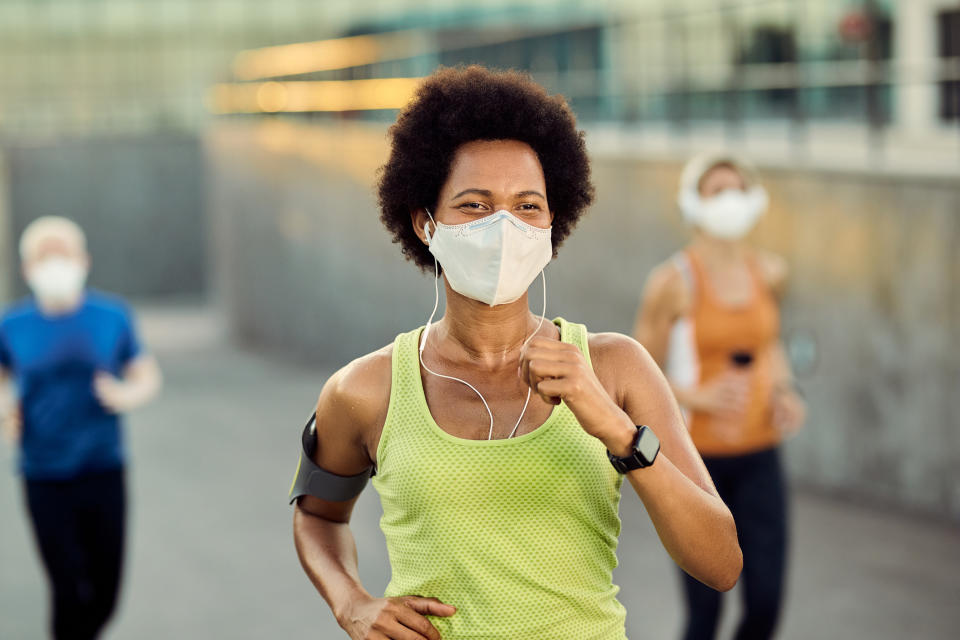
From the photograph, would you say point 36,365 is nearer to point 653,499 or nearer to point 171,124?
point 653,499

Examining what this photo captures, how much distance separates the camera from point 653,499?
257 centimetres

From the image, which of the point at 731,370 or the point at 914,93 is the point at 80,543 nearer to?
the point at 731,370

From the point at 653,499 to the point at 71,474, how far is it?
4.37m

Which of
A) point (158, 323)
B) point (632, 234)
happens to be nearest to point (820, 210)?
point (632, 234)

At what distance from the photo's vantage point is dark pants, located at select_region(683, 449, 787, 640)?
536 cm

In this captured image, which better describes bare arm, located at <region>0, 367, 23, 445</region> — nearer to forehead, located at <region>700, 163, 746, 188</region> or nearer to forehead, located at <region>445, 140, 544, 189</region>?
forehead, located at <region>700, 163, 746, 188</region>

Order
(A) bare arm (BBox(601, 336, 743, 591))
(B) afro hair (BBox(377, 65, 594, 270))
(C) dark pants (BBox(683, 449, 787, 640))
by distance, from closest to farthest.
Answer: (A) bare arm (BBox(601, 336, 743, 591)) < (B) afro hair (BBox(377, 65, 594, 270)) < (C) dark pants (BBox(683, 449, 787, 640))

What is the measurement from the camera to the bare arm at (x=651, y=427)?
2455 mm

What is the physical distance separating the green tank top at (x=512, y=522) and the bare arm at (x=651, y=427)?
0.13 meters

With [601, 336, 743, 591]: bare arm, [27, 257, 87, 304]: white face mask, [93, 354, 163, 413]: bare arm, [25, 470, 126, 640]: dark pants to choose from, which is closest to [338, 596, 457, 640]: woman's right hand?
[601, 336, 743, 591]: bare arm

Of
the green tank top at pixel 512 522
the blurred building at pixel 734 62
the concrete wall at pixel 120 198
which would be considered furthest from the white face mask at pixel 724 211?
the concrete wall at pixel 120 198

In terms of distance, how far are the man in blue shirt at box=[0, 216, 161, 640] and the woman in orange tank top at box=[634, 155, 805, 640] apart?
249 centimetres

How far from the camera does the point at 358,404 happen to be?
9.43 ft

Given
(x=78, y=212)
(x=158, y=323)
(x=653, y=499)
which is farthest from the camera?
(x=78, y=212)
